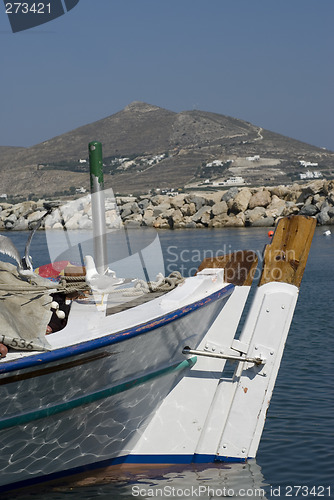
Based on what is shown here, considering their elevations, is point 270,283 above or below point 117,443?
above

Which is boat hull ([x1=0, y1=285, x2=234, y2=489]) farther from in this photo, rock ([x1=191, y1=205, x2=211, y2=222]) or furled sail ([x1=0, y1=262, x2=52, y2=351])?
rock ([x1=191, y1=205, x2=211, y2=222])

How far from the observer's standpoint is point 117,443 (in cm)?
734

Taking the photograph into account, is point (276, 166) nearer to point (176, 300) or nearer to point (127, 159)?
point (127, 159)

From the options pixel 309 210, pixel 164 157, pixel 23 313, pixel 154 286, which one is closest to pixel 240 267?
pixel 154 286

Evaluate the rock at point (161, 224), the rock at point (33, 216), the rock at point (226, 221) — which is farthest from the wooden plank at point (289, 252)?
the rock at point (33, 216)

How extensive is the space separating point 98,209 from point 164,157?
157 m

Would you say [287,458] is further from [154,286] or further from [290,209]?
[290,209]

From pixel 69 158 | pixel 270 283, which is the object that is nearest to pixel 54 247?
pixel 270 283

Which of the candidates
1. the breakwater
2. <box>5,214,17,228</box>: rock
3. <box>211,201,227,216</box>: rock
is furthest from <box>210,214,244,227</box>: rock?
<box>5,214,17,228</box>: rock

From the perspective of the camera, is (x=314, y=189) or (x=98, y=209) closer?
(x=98, y=209)

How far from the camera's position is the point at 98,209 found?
27.7 feet

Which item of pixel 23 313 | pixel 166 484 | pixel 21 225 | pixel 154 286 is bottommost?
pixel 21 225

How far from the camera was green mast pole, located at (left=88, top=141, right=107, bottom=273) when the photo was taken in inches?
327

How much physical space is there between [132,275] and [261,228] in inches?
1524
